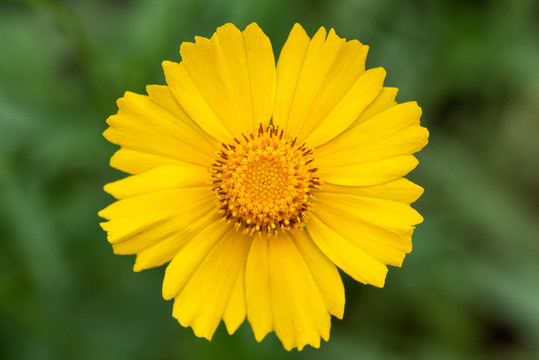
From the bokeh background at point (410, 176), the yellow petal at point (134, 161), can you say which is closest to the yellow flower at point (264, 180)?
the yellow petal at point (134, 161)

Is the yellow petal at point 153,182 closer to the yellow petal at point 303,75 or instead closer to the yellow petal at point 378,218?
the yellow petal at point 303,75

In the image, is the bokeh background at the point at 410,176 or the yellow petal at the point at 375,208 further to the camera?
the bokeh background at the point at 410,176

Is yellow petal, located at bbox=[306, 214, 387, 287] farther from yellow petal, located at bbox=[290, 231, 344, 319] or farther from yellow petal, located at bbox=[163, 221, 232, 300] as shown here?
yellow petal, located at bbox=[163, 221, 232, 300]

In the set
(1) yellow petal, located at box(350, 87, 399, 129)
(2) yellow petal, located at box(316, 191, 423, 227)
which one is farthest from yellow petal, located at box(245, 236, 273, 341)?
(1) yellow petal, located at box(350, 87, 399, 129)

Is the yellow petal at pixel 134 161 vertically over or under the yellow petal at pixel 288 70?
under

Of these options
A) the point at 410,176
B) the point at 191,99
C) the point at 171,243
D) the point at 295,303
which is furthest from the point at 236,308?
the point at 410,176
